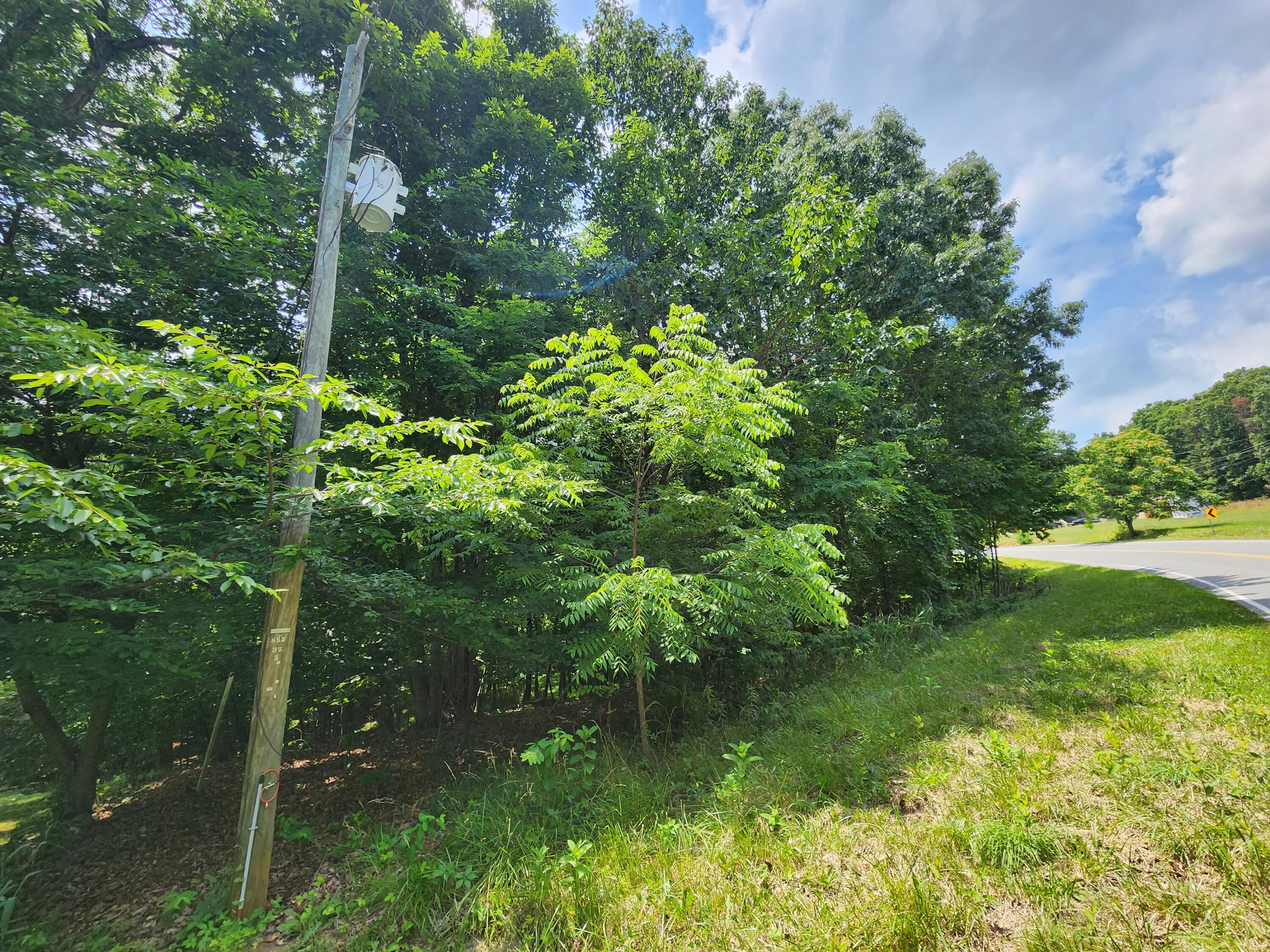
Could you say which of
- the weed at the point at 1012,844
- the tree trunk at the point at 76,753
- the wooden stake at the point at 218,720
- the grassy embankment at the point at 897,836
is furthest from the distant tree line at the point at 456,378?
the weed at the point at 1012,844

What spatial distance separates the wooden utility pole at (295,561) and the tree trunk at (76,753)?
10.9 feet

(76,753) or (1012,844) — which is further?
(76,753)

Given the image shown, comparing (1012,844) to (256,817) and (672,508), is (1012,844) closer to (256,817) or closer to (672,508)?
(672,508)

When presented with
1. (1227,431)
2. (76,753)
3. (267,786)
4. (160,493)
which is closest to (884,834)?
(267,786)

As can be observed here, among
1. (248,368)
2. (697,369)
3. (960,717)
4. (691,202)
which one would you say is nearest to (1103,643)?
(960,717)

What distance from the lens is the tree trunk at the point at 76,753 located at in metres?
4.87

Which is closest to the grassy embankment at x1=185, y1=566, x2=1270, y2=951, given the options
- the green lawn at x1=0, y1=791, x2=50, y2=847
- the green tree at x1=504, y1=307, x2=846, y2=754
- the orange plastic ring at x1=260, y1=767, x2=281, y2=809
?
the orange plastic ring at x1=260, y1=767, x2=281, y2=809

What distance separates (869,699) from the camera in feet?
15.9

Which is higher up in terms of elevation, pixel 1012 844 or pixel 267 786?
pixel 267 786

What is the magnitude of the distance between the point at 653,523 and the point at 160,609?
14.2 feet

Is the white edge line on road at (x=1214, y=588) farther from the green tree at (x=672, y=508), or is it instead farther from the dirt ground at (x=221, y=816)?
the dirt ground at (x=221, y=816)

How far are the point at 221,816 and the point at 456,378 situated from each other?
595 centimetres

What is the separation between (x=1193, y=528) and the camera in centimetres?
2572

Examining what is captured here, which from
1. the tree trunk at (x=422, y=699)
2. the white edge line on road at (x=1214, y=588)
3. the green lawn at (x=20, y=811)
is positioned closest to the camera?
the green lawn at (x=20, y=811)
